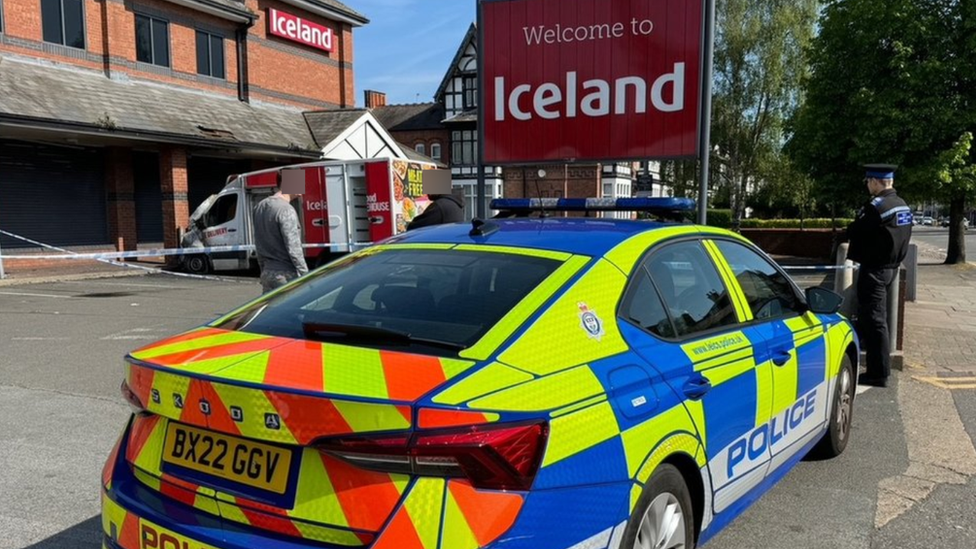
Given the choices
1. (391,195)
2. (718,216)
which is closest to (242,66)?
(391,195)

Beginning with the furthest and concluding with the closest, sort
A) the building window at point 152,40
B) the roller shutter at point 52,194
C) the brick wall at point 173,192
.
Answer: the building window at point 152,40
the brick wall at point 173,192
the roller shutter at point 52,194

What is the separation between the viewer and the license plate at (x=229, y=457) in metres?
1.96

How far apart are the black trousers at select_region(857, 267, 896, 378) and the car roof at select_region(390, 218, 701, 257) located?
3.73 meters

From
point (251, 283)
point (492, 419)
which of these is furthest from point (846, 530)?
point (251, 283)

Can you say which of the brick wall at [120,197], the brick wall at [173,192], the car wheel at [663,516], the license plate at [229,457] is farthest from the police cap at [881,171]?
the brick wall at [120,197]

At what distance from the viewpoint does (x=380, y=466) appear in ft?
6.04

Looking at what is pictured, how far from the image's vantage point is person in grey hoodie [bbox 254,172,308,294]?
21.6 feet

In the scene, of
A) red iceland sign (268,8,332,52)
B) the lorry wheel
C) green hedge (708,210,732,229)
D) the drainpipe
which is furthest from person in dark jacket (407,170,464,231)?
green hedge (708,210,732,229)

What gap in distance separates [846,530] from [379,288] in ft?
8.33

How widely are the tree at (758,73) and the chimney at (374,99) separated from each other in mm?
25293

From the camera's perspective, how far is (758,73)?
3056 cm

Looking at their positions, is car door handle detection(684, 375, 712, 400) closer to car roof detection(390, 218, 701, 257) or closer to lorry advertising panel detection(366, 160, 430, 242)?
car roof detection(390, 218, 701, 257)

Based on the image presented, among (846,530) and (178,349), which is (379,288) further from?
(846,530)

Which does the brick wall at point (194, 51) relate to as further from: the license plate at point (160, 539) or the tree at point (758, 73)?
the license plate at point (160, 539)
